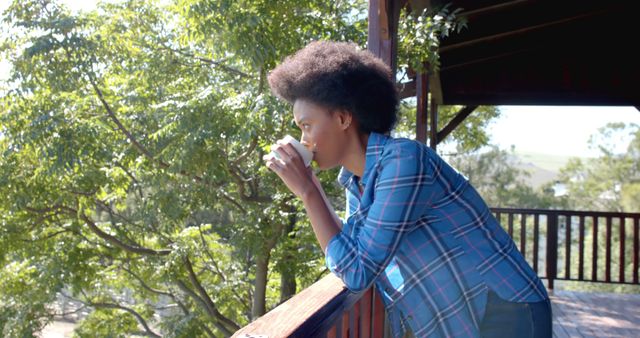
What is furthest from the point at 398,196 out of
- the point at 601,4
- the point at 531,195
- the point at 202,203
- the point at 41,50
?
the point at 531,195

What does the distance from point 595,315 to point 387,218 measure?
14.0 feet

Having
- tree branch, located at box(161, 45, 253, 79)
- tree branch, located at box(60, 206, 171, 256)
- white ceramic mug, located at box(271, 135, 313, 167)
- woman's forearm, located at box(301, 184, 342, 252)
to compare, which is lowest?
woman's forearm, located at box(301, 184, 342, 252)

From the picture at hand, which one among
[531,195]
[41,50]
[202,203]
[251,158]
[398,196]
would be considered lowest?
[398,196]

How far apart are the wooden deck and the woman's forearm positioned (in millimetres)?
3312

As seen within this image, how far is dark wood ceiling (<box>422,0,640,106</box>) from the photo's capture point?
4492 mm

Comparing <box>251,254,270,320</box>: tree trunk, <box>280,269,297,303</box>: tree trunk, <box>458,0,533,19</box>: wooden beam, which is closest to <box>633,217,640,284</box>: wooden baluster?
<box>458,0,533,19</box>: wooden beam

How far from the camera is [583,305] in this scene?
515cm

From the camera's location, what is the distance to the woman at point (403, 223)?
1.10 meters

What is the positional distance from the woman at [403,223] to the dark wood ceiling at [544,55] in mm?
3251

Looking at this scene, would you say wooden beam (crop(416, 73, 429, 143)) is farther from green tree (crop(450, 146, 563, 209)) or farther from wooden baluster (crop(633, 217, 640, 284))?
green tree (crop(450, 146, 563, 209))

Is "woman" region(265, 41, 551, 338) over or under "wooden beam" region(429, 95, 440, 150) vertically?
under

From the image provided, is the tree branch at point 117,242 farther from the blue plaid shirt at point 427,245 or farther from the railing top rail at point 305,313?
the blue plaid shirt at point 427,245

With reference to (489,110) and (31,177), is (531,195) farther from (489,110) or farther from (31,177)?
(31,177)

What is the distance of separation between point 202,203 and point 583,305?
12.9 feet
